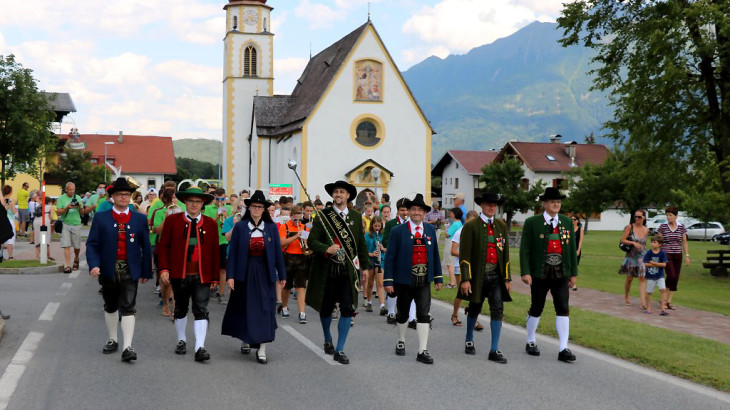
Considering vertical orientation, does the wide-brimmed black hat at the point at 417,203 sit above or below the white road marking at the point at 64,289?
above

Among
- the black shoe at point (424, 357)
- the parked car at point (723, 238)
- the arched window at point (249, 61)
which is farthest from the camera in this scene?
the arched window at point (249, 61)

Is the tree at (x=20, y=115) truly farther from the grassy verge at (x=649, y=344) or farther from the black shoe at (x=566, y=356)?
the black shoe at (x=566, y=356)

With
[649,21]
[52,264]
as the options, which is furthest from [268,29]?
[52,264]

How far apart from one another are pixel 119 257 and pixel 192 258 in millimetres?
783

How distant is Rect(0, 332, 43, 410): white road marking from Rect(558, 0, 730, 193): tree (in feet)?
62.1

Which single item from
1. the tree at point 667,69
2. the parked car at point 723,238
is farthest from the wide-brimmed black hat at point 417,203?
the parked car at point 723,238

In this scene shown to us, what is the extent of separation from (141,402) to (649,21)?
2325 centimetres

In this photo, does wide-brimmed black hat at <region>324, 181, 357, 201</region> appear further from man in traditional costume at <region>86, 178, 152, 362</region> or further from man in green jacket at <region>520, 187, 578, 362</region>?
man in traditional costume at <region>86, 178, 152, 362</region>

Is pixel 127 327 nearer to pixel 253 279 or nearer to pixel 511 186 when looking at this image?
pixel 253 279

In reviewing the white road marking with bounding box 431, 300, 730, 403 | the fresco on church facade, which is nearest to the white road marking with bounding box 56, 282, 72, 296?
the white road marking with bounding box 431, 300, 730, 403

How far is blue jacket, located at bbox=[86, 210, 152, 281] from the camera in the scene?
8.68 metres

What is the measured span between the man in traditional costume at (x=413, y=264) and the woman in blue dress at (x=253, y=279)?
1.28 m

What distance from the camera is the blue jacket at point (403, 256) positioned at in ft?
30.1

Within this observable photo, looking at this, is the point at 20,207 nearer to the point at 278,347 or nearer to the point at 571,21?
the point at 571,21
